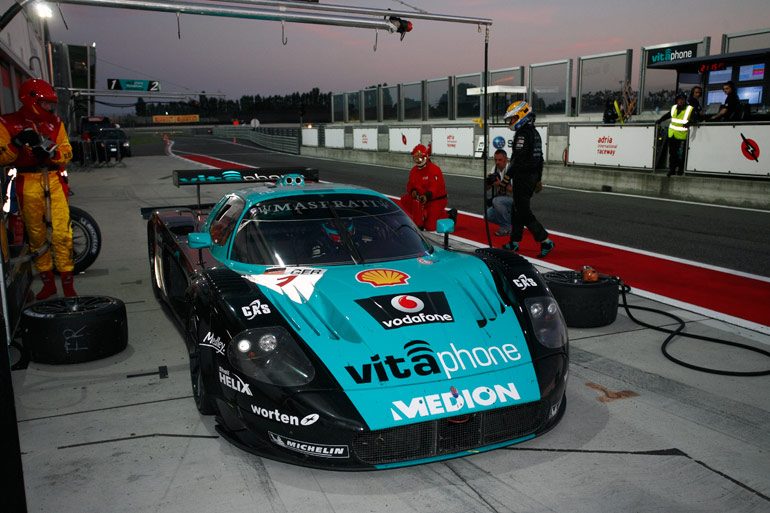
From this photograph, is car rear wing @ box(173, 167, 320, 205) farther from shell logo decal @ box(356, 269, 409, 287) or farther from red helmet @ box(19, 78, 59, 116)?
shell logo decal @ box(356, 269, 409, 287)

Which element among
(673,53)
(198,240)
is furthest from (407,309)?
(673,53)

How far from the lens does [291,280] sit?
384cm

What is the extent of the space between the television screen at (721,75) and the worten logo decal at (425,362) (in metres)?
18.6

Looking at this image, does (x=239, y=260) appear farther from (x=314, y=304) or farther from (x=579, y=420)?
(x=579, y=420)

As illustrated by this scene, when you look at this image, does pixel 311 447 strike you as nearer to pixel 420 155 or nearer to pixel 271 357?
pixel 271 357

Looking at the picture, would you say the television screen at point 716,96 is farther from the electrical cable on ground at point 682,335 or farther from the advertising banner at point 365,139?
the electrical cable on ground at point 682,335

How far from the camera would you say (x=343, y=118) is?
40312mm

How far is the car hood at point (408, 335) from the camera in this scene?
119 inches

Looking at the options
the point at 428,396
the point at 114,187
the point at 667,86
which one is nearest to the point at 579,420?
the point at 428,396

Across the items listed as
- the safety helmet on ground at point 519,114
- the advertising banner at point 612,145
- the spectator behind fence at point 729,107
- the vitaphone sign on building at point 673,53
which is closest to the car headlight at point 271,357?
the safety helmet on ground at point 519,114

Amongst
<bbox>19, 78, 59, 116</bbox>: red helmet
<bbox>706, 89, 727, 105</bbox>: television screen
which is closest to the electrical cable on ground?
<bbox>19, 78, 59, 116</bbox>: red helmet

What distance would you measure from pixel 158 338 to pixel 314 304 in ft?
7.73

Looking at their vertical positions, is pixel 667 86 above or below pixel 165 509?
above

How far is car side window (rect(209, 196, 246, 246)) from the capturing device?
15.4 ft
